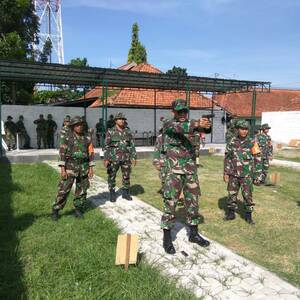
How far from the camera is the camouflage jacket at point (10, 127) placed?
17531 millimetres

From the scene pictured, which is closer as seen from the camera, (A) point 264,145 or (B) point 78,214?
(B) point 78,214

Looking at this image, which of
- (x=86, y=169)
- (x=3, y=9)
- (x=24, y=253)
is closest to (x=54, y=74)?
(x=3, y=9)

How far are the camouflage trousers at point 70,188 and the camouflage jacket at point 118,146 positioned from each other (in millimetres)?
1295

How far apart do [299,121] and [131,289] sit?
85.1ft

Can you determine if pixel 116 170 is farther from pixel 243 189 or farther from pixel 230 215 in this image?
pixel 243 189

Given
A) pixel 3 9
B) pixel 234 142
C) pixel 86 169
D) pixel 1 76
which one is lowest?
pixel 86 169

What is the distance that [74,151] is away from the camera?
6309mm

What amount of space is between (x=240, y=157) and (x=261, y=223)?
1262 millimetres

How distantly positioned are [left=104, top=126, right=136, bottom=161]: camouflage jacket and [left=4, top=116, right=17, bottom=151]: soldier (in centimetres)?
1133

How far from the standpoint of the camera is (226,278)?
4.12 meters

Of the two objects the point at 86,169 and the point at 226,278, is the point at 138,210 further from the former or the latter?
the point at 226,278

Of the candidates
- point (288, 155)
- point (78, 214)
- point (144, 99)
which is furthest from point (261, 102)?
point (78, 214)

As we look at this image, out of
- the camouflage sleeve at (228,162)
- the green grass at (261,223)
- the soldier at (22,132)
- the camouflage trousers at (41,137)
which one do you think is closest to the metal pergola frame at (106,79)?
the soldier at (22,132)

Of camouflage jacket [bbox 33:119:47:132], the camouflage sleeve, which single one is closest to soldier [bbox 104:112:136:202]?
the camouflage sleeve
